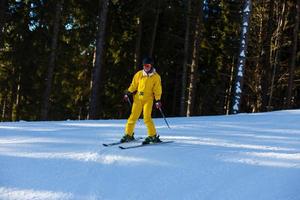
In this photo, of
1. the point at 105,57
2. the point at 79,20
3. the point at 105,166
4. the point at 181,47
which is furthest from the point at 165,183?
the point at 181,47

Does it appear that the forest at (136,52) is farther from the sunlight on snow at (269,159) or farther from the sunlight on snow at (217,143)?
the sunlight on snow at (269,159)

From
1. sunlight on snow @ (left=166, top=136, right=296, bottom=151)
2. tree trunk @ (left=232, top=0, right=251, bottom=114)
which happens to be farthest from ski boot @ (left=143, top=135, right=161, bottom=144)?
tree trunk @ (left=232, top=0, right=251, bottom=114)

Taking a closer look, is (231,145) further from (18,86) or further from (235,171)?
(18,86)

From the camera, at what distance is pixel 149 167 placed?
7754mm

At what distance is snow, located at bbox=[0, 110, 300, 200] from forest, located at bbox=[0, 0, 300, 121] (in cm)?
999

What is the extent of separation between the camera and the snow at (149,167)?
6.67 meters

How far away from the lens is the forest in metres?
22.2

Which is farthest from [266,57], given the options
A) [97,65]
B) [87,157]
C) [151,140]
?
[87,157]

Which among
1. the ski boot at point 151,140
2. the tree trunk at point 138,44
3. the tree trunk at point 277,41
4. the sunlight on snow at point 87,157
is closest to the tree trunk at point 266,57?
the tree trunk at point 277,41

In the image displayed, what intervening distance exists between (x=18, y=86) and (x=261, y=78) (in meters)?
14.7

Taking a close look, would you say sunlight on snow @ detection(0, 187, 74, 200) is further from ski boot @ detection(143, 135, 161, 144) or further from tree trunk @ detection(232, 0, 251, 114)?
tree trunk @ detection(232, 0, 251, 114)

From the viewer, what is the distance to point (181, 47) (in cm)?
3103

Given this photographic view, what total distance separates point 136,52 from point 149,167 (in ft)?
61.6

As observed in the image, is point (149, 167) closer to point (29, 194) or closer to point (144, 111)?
point (144, 111)
